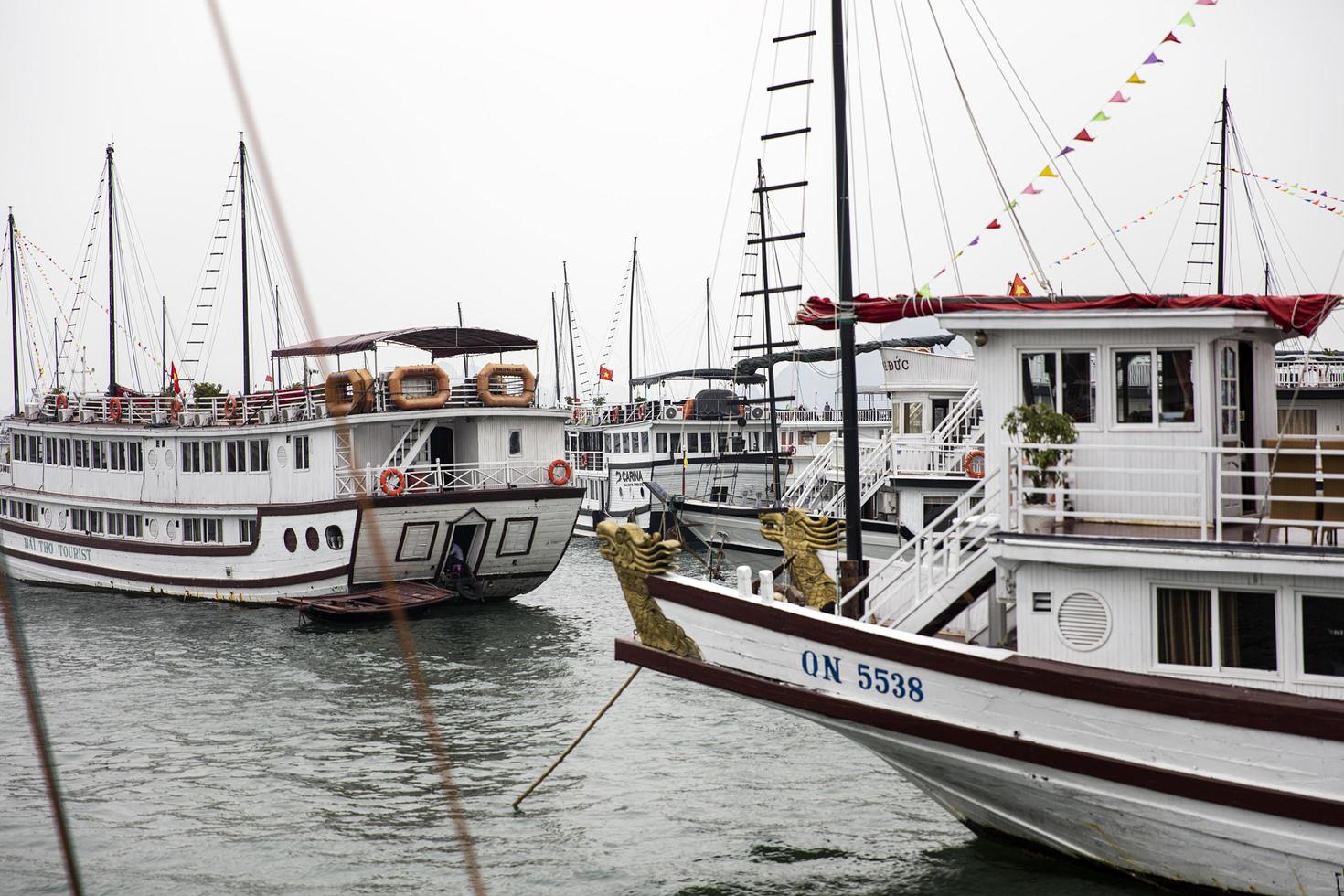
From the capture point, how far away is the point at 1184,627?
32.8 feet

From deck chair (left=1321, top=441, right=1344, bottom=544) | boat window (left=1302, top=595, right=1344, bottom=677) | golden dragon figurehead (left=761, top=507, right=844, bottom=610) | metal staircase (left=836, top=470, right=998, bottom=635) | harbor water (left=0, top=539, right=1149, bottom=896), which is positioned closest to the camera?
boat window (left=1302, top=595, right=1344, bottom=677)

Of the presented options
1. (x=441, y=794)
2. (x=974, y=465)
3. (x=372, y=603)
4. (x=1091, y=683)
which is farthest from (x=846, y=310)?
(x=372, y=603)

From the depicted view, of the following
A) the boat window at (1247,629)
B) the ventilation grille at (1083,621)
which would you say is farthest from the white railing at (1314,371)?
the ventilation grille at (1083,621)

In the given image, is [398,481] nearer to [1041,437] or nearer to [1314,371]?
[1041,437]

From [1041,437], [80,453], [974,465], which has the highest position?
[1041,437]

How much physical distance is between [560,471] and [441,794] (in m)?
14.3

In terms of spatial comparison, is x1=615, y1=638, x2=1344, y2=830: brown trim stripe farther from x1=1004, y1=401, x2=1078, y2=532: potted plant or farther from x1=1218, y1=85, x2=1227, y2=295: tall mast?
x1=1218, y1=85, x2=1227, y2=295: tall mast

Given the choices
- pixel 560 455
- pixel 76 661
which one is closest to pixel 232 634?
pixel 76 661

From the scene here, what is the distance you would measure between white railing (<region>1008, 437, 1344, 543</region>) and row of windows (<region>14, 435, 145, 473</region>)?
29.4 m

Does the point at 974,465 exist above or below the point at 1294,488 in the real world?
below

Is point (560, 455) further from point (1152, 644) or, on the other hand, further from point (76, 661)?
point (1152, 644)

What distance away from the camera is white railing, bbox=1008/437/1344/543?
33.9 ft

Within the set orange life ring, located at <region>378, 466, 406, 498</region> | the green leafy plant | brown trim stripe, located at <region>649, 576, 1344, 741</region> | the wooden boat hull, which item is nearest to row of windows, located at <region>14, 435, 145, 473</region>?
orange life ring, located at <region>378, 466, 406, 498</region>

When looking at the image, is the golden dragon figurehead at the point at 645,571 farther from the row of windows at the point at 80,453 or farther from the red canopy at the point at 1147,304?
the row of windows at the point at 80,453
